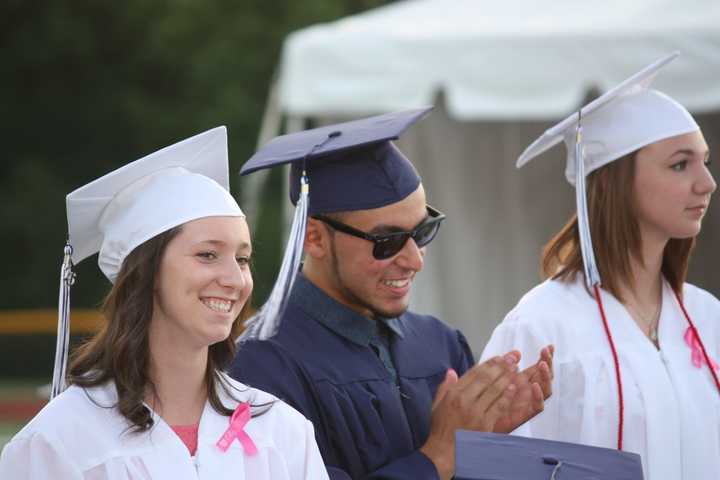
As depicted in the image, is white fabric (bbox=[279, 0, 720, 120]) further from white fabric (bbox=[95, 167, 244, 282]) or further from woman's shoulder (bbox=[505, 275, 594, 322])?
white fabric (bbox=[95, 167, 244, 282])

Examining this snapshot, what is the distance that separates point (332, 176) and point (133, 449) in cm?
114

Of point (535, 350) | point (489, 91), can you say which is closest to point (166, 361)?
point (535, 350)

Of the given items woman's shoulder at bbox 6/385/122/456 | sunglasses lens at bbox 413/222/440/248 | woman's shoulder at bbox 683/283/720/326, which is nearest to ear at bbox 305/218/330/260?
sunglasses lens at bbox 413/222/440/248

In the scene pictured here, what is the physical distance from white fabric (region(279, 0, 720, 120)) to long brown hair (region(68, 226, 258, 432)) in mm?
4478

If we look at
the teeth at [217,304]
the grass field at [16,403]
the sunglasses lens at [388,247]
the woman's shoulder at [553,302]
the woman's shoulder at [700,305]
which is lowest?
the grass field at [16,403]

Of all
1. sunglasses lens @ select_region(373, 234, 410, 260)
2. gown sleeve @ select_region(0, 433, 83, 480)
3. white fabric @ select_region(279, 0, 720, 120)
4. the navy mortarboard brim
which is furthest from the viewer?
white fabric @ select_region(279, 0, 720, 120)

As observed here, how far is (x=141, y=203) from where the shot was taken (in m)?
3.18

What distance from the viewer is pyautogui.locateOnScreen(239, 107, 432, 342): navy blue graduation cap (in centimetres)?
368

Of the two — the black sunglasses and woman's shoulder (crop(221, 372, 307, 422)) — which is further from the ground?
the black sunglasses

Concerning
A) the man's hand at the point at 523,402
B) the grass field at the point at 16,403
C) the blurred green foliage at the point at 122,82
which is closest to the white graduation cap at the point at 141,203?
the man's hand at the point at 523,402

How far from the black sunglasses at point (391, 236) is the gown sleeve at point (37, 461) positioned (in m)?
1.09

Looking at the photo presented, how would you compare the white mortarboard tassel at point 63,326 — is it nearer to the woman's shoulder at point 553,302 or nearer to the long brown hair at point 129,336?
the long brown hair at point 129,336

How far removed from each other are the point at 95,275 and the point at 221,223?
49.6 feet

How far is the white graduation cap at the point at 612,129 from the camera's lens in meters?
4.04
